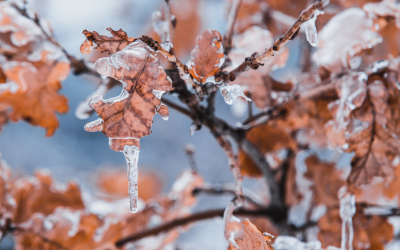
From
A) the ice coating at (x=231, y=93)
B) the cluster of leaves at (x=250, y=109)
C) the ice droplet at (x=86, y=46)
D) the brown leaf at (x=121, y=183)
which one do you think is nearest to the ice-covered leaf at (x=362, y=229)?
the cluster of leaves at (x=250, y=109)

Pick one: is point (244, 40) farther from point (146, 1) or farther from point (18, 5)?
point (146, 1)

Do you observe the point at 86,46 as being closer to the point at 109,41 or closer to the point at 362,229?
the point at 109,41

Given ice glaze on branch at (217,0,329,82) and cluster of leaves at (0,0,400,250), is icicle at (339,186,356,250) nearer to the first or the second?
cluster of leaves at (0,0,400,250)

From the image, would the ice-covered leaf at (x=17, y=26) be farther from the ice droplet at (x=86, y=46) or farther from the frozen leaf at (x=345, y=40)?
the frozen leaf at (x=345, y=40)

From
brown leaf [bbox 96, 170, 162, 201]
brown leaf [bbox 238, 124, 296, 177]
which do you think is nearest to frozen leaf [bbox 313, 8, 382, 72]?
brown leaf [bbox 238, 124, 296, 177]

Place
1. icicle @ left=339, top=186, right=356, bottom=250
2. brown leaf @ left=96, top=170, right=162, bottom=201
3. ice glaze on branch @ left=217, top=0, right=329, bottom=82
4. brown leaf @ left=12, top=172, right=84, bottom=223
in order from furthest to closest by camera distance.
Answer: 1. brown leaf @ left=96, top=170, right=162, bottom=201
2. brown leaf @ left=12, top=172, right=84, bottom=223
3. icicle @ left=339, top=186, right=356, bottom=250
4. ice glaze on branch @ left=217, top=0, right=329, bottom=82

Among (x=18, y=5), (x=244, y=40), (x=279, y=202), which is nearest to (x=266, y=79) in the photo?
(x=244, y=40)
